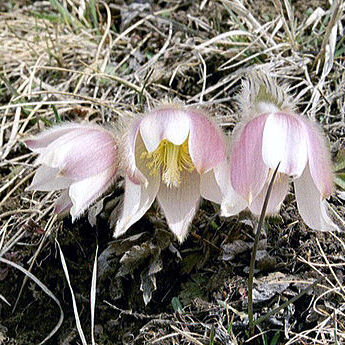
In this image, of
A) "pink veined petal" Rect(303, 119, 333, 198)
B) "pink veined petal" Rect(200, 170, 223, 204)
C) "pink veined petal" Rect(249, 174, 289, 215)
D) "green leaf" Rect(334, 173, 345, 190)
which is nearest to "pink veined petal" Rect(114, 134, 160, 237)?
"pink veined petal" Rect(200, 170, 223, 204)

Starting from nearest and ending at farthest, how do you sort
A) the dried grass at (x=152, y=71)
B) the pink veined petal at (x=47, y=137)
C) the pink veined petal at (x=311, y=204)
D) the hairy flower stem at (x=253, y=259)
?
1. the hairy flower stem at (x=253, y=259)
2. the pink veined petal at (x=311, y=204)
3. the pink veined petal at (x=47, y=137)
4. the dried grass at (x=152, y=71)

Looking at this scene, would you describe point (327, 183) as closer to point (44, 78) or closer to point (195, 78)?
point (195, 78)

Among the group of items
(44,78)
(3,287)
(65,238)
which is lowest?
(3,287)

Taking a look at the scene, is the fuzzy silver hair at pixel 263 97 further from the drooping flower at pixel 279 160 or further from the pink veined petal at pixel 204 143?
the pink veined petal at pixel 204 143

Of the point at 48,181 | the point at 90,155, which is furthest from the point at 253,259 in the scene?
the point at 48,181

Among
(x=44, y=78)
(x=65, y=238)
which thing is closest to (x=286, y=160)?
(x=65, y=238)

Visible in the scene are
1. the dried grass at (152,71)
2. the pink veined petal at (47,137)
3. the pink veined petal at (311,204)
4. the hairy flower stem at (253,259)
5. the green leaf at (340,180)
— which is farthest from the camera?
the dried grass at (152,71)

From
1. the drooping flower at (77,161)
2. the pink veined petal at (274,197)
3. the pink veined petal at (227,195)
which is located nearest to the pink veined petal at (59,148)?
the drooping flower at (77,161)
